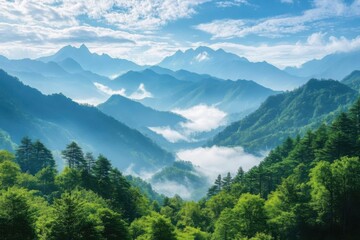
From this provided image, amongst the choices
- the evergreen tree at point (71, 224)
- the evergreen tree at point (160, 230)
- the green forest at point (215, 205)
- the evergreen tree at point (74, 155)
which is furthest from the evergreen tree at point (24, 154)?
the evergreen tree at point (71, 224)

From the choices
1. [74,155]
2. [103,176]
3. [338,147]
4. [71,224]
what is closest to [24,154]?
→ [74,155]

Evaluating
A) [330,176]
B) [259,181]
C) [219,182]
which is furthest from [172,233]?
[219,182]

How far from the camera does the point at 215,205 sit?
342ft

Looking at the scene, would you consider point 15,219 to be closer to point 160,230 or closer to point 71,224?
point 71,224

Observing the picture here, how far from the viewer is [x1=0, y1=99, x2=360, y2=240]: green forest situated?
45.3 metres

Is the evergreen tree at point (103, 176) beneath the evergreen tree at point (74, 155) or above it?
beneath

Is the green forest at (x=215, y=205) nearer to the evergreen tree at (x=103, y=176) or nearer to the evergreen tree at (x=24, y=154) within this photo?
the evergreen tree at (x=103, y=176)

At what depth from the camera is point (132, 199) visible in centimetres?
9894

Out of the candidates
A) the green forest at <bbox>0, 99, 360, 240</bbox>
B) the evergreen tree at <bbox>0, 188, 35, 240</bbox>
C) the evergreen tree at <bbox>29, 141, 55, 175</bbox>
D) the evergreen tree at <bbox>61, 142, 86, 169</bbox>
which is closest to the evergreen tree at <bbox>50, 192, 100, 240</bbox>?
the green forest at <bbox>0, 99, 360, 240</bbox>

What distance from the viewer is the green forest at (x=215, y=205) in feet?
149

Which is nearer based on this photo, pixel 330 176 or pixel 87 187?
pixel 330 176

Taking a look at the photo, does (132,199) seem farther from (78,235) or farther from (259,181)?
(78,235)

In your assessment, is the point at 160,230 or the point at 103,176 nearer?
the point at 160,230

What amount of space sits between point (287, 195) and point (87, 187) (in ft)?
168
